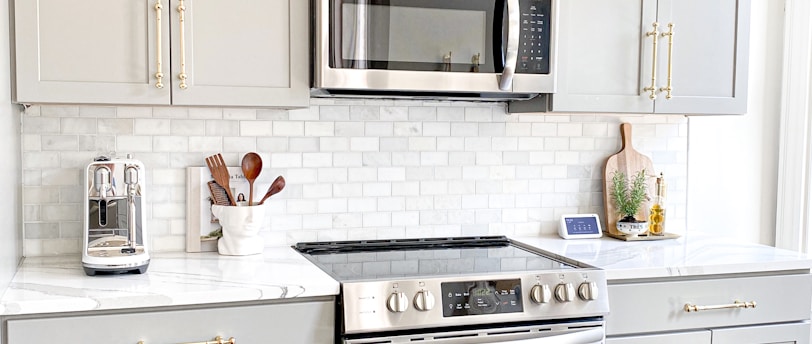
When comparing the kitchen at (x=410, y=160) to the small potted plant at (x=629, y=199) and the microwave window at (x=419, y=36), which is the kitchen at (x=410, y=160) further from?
the microwave window at (x=419, y=36)

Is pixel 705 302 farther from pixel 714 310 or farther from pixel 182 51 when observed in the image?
pixel 182 51

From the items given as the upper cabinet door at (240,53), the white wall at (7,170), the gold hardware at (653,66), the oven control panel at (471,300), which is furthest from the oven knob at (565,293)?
the white wall at (7,170)

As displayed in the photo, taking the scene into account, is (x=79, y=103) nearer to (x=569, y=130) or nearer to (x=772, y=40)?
(x=569, y=130)

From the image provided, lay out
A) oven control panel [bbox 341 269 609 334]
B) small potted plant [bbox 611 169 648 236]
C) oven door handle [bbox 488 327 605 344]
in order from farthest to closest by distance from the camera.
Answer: small potted plant [bbox 611 169 648 236] → oven door handle [bbox 488 327 605 344] → oven control panel [bbox 341 269 609 334]

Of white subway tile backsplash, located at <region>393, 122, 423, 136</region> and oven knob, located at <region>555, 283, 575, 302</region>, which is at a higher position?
white subway tile backsplash, located at <region>393, 122, 423, 136</region>

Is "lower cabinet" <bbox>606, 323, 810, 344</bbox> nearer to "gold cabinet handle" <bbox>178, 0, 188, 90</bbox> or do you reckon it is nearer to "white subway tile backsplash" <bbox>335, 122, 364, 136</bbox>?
"white subway tile backsplash" <bbox>335, 122, 364, 136</bbox>

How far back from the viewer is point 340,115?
266 cm

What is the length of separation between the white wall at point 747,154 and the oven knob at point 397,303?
1.55 metres

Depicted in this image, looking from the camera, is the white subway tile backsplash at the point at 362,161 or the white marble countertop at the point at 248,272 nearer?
the white marble countertop at the point at 248,272

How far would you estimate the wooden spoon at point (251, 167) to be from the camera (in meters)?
2.48

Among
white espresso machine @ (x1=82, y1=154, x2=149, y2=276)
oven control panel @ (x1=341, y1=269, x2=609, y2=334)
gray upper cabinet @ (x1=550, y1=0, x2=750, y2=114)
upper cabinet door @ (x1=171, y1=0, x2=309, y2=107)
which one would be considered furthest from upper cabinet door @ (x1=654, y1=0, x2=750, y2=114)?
white espresso machine @ (x1=82, y1=154, x2=149, y2=276)

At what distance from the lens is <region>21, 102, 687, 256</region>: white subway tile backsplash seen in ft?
7.90

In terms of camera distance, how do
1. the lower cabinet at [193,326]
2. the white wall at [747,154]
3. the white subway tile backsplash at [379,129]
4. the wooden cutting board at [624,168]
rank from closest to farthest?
the lower cabinet at [193,326]
the white subway tile backsplash at [379,129]
the wooden cutting board at [624,168]
the white wall at [747,154]

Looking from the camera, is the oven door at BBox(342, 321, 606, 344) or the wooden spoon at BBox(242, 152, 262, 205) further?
the wooden spoon at BBox(242, 152, 262, 205)
